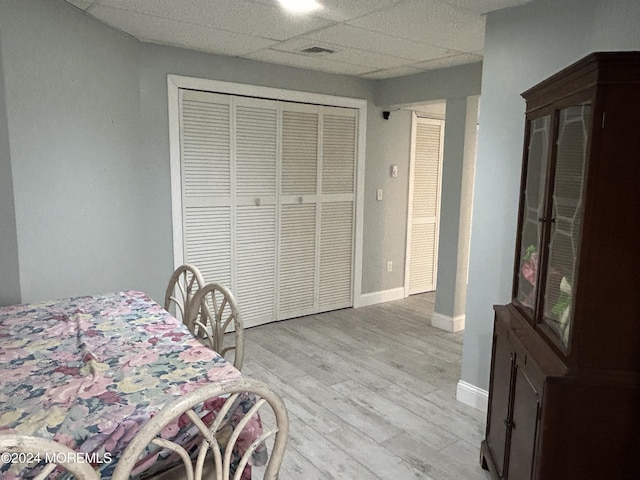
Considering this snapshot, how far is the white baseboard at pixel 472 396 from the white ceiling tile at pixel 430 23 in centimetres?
211

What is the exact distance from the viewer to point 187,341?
1765mm

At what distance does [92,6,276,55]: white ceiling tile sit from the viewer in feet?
8.88

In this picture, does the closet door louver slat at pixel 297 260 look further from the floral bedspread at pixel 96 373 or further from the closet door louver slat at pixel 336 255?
the floral bedspread at pixel 96 373

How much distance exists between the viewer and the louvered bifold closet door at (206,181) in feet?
11.6

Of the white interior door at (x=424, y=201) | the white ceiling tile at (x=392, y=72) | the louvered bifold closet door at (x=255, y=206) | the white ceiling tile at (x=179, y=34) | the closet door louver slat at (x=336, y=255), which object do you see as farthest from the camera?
the white interior door at (x=424, y=201)

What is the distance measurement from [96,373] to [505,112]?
2.26 meters

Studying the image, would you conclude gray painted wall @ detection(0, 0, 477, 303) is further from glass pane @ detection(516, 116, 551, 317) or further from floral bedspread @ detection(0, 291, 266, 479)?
glass pane @ detection(516, 116, 551, 317)

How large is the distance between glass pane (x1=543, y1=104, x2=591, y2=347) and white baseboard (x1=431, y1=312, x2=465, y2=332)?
2.47 metres

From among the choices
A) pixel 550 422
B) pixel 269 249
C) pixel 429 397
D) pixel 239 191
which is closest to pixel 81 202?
pixel 239 191

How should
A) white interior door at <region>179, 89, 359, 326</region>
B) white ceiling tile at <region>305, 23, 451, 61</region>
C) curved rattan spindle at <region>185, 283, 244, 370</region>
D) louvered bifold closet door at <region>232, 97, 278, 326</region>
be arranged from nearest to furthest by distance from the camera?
curved rattan spindle at <region>185, 283, 244, 370</region> < white ceiling tile at <region>305, 23, 451, 61</region> < white interior door at <region>179, 89, 359, 326</region> < louvered bifold closet door at <region>232, 97, 278, 326</region>

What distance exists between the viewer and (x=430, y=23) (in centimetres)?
268

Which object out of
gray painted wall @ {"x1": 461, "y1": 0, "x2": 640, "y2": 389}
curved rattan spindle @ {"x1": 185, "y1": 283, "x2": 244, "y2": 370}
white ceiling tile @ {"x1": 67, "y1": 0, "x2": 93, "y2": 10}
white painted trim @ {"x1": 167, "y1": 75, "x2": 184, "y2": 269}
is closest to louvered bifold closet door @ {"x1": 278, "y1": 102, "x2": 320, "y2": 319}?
white painted trim @ {"x1": 167, "y1": 75, "x2": 184, "y2": 269}

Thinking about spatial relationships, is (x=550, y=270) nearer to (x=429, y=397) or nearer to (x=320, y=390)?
(x=429, y=397)

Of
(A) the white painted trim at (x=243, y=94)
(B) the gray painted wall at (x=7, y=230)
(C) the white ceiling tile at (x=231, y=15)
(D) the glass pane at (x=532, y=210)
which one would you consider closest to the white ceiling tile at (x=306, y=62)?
(A) the white painted trim at (x=243, y=94)
